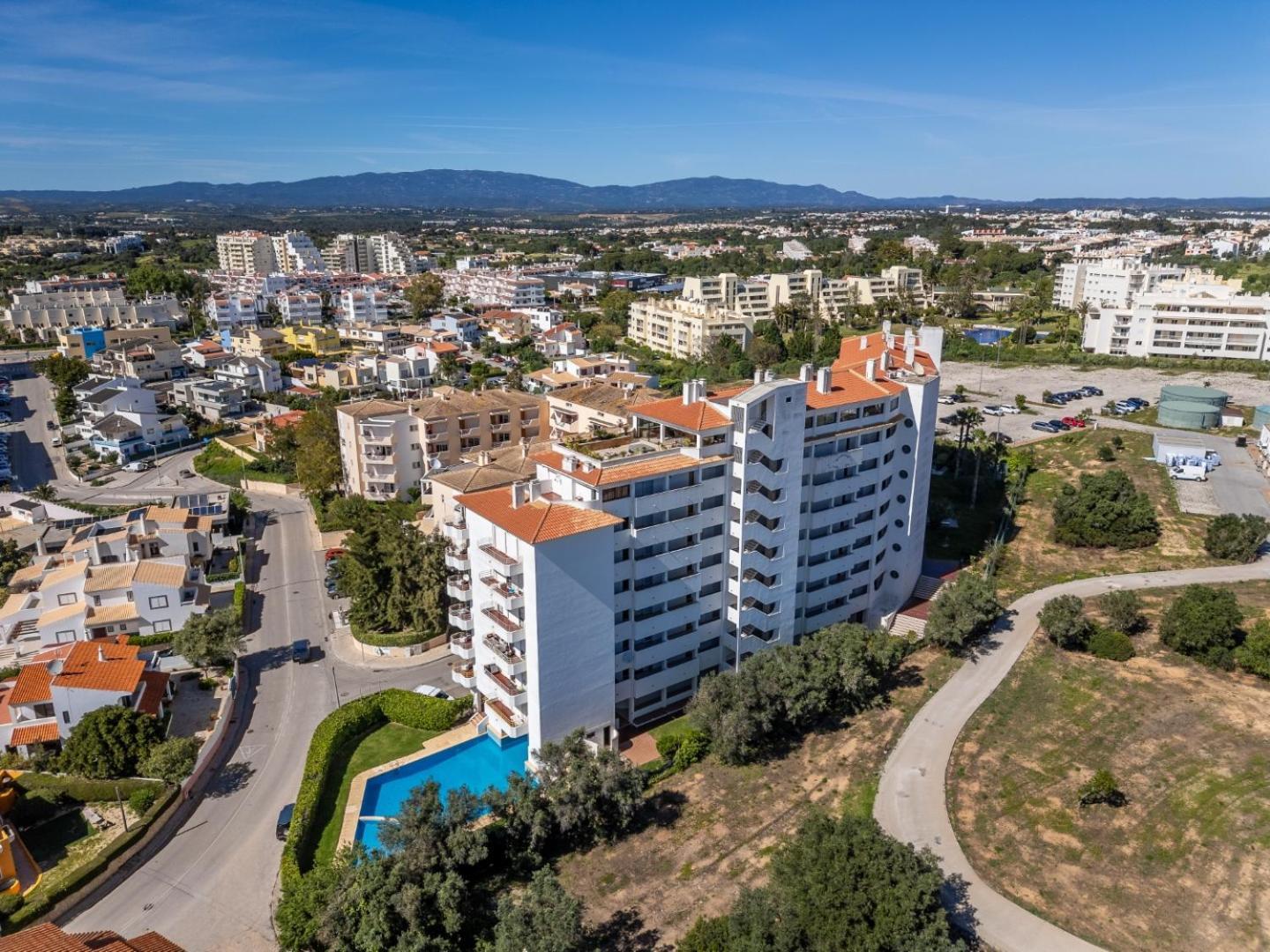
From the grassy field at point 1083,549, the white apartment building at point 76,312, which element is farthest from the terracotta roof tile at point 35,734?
the white apartment building at point 76,312

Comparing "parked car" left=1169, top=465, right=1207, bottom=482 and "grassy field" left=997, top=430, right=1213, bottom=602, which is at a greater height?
"parked car" left=1169, top=465, right=1207, bottom=482

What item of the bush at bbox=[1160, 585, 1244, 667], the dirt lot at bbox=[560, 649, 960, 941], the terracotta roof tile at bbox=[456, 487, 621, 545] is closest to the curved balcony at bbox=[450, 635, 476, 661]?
the terracotta roof tile at bbox=[456, 487, 621, 545]

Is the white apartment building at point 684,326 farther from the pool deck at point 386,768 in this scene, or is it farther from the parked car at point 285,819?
the parked car at point 285,819

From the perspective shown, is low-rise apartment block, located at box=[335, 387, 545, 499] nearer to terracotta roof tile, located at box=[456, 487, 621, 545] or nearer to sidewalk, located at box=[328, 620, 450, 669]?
sidewalk, located at box=[328, 620, 450, 669]

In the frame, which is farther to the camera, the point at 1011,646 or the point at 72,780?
the point at 1011,646

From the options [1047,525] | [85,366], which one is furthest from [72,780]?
[85,366]

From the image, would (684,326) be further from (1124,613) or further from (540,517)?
(540,517)

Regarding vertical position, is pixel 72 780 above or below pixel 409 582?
below

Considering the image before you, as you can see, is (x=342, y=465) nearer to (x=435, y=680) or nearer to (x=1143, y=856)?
(x=435, y=680)
